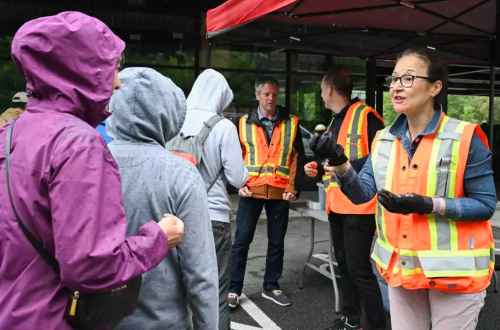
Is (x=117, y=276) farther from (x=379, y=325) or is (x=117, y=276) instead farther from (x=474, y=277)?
(x=379, y=325)

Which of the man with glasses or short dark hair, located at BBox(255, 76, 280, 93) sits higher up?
short dark hair, located at BBox(255, 76, 280, 93)

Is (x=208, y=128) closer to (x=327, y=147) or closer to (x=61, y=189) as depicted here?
(x=327, y=147)

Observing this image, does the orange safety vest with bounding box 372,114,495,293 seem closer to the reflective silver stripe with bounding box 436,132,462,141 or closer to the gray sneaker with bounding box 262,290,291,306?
the reflective silver stripe with bounding box 436,132,462,141

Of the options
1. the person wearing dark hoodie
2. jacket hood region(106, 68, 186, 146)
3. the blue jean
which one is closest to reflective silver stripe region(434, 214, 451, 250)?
jacket hood region(106, 68, 186, 146)

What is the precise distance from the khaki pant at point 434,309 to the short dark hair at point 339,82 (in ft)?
6.05

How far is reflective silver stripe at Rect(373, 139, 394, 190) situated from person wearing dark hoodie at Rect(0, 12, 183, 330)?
139cm

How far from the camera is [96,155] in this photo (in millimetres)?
1244

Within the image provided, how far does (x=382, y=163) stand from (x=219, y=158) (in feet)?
3.77

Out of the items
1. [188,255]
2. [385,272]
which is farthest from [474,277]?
[188,255]

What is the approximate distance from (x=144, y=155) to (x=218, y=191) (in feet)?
5.37

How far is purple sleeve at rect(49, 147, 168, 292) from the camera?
1.18 m

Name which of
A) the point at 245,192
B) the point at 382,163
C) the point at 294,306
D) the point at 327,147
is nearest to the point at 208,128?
the point at 327,147

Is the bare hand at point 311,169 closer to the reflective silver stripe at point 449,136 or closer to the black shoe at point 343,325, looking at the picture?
the black shoe at point 343,325

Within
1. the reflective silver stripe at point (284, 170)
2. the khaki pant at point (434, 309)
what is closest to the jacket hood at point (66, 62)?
the khaki pant at point (434, 309)
